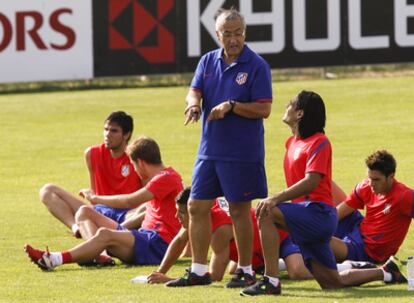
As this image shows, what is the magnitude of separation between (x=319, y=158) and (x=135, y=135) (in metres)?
12.0

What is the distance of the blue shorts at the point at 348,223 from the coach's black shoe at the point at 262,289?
226 centimetres

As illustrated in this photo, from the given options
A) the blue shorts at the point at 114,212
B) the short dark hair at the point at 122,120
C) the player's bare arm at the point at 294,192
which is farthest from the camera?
the short dark hair at the point at 122,120

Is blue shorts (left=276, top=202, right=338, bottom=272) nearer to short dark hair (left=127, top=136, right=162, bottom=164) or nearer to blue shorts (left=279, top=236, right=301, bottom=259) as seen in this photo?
blue shorts (left=279, top=236, right=301, bottom=259)

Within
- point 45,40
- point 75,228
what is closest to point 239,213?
point 75,228

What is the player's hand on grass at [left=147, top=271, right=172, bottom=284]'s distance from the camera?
11039 mm

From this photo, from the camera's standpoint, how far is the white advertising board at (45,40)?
92.4 ft

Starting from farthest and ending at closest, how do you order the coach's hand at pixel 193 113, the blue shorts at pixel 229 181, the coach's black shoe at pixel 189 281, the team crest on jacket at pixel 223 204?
the team crest on jacket at pixel 223 204 → the coach's black shoe at pixel 189 281 → the blue shorts at pixel 229 181 → the coach's hand at pixel 193 113

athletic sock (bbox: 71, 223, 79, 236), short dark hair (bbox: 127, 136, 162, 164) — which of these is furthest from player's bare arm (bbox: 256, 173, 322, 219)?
athletic sock (bbox: 71, 223, 79, 236)

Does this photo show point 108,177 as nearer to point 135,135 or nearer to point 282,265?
point 282,265

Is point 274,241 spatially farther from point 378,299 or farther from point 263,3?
point 263,3

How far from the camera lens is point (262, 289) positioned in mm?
10203

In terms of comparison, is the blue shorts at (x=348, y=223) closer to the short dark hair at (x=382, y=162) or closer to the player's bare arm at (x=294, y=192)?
the short dark hair at (x=382, y=162)

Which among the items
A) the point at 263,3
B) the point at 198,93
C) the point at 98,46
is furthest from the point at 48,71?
the point at 198,93

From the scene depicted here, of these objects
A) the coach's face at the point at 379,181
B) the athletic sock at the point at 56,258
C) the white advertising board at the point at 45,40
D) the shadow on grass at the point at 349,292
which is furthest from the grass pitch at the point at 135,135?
the coach's face at the point at 379,181
